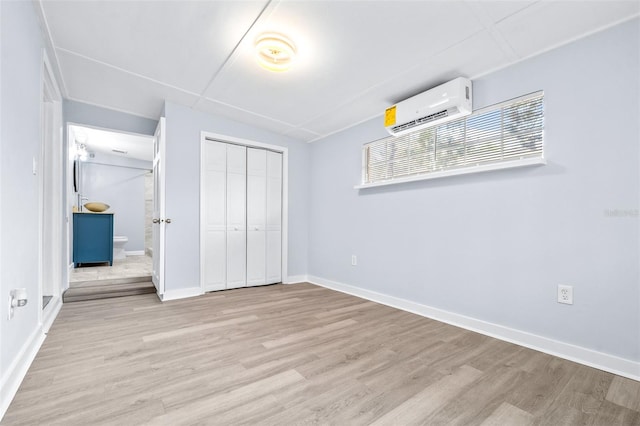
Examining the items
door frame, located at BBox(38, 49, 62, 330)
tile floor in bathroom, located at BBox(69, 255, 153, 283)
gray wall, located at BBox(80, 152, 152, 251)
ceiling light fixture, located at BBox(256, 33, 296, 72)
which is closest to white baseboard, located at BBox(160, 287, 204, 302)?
door frame, located at BBox(38, 49, 62, 330)

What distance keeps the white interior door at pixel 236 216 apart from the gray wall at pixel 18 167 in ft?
6.59

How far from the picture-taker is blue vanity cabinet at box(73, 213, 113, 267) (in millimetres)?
5004

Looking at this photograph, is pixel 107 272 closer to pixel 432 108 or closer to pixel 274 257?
pixel 274 257

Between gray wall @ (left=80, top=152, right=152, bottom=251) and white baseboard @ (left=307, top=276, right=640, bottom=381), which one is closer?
white baseboard @ (left=307, top=276, right=640, bottom=381)

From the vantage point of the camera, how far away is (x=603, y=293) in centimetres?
186

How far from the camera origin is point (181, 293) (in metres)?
3.39

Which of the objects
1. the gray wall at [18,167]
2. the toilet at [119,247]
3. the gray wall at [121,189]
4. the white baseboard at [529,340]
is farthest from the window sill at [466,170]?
the gray wall at [121,189]

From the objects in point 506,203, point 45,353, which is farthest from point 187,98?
point 506,203

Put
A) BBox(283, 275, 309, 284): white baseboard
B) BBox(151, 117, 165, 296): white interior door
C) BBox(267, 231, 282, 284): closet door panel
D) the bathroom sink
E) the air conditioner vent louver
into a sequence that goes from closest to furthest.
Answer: the air conditioner vent louver → BBox(151, 117, 165, 296): white interior door → BBox(267, 231, 282, 284): closet door panel → BBox(283, 275, 309, 284): white baseboard → the bathroom sink

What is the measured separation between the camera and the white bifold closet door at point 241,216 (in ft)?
12.3

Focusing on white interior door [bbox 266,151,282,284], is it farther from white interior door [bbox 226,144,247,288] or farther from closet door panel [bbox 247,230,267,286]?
white interior door [bbox 226,144,247,288]

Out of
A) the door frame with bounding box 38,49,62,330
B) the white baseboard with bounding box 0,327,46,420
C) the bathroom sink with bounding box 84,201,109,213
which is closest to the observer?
the white baseboard with bounding box 0,327,46,420

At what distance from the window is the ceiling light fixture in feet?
5.13

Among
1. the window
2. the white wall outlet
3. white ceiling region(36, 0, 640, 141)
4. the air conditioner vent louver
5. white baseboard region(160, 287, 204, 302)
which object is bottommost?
white baseboard region(160, 287, 204, 302)
